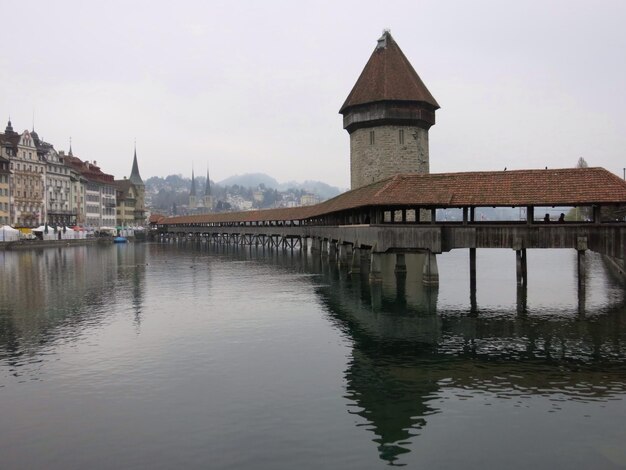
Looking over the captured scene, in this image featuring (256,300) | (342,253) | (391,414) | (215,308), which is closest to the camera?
(391,414)

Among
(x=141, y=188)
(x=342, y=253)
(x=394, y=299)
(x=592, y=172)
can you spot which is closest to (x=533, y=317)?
(x=394, y=299)

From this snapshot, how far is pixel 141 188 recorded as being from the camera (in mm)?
150000

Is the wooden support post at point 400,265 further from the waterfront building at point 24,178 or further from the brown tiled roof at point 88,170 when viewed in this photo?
the brown tiled roof at point 88,170

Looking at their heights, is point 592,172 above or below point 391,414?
above

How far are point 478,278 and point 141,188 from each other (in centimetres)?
12894

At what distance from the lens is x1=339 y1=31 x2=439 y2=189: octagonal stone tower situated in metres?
51.2

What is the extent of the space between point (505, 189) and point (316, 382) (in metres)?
16.3

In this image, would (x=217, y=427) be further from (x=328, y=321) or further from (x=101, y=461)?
(x=328, y=321)

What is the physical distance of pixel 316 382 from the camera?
13.2 m

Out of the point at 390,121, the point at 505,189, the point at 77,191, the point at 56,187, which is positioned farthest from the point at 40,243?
the point at 505,189

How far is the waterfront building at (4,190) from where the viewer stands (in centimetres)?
8069

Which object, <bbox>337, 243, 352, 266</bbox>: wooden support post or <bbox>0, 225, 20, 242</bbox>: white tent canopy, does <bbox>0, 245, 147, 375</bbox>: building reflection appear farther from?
<bbox>0, 225, 20, 242</bbox>: white tent canopy

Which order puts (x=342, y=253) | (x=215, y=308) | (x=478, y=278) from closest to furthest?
(x=215, y=308), (x=478, y=278), (x=342, y=253)

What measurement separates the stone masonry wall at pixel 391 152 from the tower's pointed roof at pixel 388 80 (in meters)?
2.84
